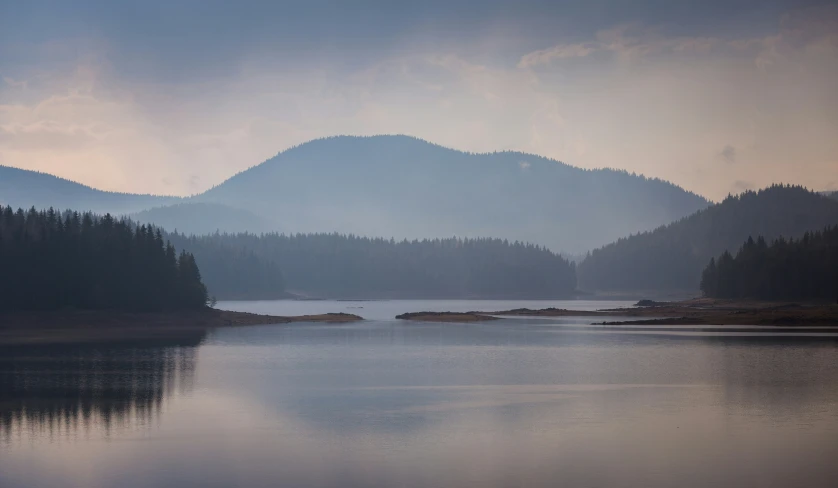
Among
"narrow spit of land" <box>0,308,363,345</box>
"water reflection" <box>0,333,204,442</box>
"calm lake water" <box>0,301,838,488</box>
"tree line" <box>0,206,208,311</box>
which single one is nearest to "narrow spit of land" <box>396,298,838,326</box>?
"narrow spit of land" <box>0,308,363,345</box>

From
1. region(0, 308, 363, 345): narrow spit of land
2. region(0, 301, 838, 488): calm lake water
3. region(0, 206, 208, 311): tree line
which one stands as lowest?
region(0, 301, 838, 488): calm lake water

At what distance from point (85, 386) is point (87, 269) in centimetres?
6752

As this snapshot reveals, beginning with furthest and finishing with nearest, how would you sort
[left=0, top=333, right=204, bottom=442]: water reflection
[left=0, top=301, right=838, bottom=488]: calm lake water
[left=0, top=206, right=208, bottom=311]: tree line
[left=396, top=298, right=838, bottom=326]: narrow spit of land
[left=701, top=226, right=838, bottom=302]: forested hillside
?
[left=701, top=226, right=838, bottom=302]: forested hillside, [left=396, top=298, right=838, bottom=326]: narrow spit of land, [left=0, top=206, right=208, bottom=311]: tree line, [left=0, top=333, right=204, bottom=442]: water reflection, [left=0, top=301, right=838, bottom=488]: calm lake water

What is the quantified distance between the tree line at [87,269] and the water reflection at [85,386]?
1174 inches

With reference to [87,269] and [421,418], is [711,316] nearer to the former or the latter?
[87,269]

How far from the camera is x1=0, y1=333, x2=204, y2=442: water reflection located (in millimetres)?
38325

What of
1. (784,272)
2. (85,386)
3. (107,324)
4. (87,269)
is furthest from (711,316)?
(85,386)

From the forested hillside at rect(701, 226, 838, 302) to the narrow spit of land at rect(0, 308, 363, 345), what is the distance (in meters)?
90.6

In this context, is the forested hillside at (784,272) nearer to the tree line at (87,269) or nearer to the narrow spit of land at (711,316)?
the narrow spit of land at (711,316)

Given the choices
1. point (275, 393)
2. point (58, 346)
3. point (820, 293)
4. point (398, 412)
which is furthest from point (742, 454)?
point (820, 293)

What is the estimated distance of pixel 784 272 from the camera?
161 meters

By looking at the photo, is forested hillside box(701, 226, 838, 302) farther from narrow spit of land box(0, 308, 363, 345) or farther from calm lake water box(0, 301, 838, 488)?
narrow spit of land box(0, 308, 363, 345)

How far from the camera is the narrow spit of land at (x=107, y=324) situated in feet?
311

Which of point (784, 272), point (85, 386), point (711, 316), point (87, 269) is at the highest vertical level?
point (784, 272)
